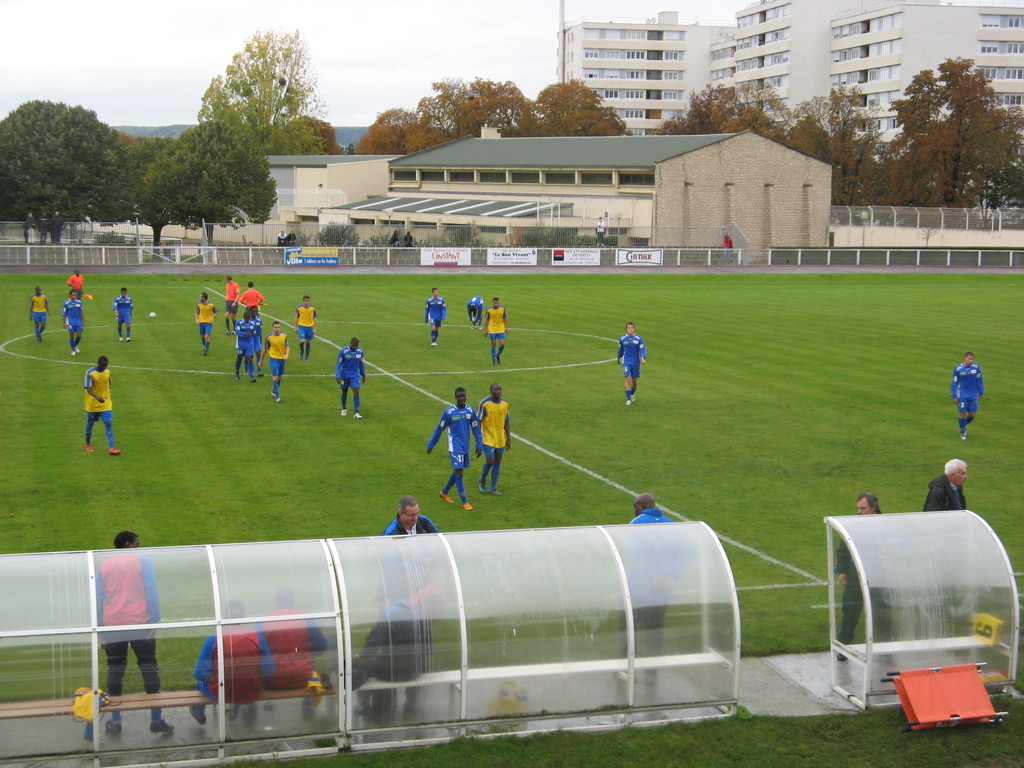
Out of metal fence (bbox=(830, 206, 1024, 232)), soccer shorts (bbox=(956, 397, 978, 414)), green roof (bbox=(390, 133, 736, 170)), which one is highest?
green roof (bbox=(390, 133, 736, 170))

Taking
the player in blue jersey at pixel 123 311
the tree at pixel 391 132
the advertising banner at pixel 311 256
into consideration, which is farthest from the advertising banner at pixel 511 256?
the tree at pixel 391 132

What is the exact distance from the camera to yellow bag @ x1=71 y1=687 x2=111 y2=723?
8.59 metres

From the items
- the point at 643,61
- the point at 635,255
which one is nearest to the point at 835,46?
the point at 643,61

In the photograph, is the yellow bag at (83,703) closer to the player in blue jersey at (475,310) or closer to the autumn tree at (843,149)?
the player in blue jersey at (475,310)

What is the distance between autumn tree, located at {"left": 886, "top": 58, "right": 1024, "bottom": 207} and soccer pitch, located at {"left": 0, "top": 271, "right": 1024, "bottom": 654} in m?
44.4

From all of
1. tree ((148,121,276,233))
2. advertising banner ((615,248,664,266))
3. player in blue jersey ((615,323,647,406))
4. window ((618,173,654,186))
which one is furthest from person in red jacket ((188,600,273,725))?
window ((618,173,654,186))

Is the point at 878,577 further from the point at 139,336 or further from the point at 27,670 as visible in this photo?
the point at 139,336

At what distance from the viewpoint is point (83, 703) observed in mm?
8625

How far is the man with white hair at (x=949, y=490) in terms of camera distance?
38.9 feet

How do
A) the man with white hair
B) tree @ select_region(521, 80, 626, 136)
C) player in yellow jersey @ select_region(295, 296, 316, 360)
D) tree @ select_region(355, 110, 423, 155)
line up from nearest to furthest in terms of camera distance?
the man with white hair → player in yellow jersey @ select_region(295, 296, 316, 360) → tree @ select_region(521, 80, 626, 136) → tree @ select_region(355, 110, 423, 155)

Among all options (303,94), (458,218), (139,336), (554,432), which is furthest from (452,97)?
(554,432)

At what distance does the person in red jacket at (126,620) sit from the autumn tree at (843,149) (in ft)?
294

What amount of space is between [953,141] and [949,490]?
77724 mm

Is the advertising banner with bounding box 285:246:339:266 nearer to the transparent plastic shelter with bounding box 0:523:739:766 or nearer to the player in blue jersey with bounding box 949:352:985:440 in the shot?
the player in blue jersey with bounding box 949:352:985:440
